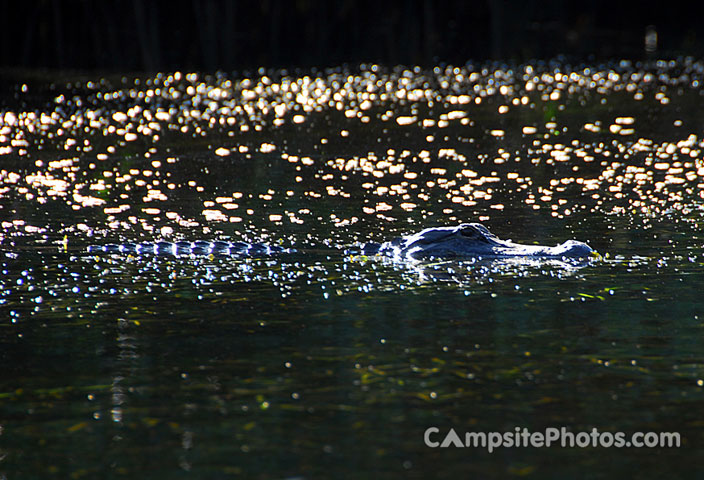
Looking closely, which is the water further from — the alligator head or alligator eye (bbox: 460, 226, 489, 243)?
alligator eye (bbox: 460, 226, 489, 243)

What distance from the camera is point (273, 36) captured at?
59406 mm

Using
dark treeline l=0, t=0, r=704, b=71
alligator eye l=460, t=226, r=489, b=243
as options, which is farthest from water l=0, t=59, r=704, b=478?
dark treeline l=0, t=0, r=704, b=71

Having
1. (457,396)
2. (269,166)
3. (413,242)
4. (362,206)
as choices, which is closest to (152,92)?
(269,166)

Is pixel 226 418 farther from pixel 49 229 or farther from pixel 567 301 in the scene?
pixel 49 229

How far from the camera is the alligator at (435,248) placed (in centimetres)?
1464

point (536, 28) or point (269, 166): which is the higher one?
point (536, 28)

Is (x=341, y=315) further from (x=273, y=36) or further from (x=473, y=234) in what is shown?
(x=273, y=36)

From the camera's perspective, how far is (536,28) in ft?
234

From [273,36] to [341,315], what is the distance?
48.8 meters

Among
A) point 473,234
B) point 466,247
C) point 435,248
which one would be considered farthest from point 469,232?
point 435,248

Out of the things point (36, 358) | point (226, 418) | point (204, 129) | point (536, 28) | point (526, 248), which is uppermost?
point (536, 28)

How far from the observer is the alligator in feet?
48.0

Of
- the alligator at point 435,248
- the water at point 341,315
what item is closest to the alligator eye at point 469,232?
the alligator at point 435,248

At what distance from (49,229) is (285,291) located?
19.0 feet
